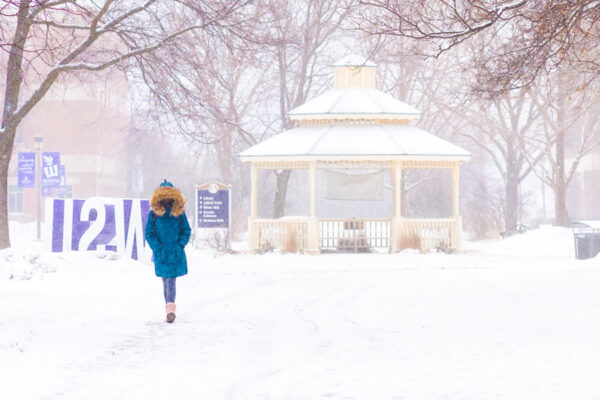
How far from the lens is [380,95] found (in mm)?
29781

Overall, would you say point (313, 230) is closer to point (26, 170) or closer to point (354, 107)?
point (354, 107)

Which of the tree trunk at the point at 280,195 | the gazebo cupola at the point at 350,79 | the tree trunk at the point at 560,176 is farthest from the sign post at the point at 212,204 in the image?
the tree trunk at the point at 560,176

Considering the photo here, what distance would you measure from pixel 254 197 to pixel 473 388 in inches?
838

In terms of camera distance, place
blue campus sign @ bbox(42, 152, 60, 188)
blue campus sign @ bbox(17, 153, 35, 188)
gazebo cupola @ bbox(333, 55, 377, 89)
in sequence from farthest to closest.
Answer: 1. blue campus sign @ bbox(17, 153, 35, 188)
2. blue campus sign @ bbox(42, 152, 60, 188)
3. gazebo cupola @ bbox(333, 55, 377, 89)

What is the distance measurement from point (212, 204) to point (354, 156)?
14.4ft

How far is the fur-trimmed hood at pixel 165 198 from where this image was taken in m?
11.5

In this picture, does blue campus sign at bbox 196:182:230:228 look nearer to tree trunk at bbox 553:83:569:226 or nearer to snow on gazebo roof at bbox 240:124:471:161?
snow on gazebo roof at bbox 240:124:471:161

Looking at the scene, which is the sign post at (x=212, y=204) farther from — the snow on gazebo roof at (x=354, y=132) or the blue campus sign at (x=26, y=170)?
the blue campus sign at (x=26, y=170)

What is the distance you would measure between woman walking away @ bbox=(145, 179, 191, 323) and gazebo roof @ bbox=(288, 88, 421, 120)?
17.2 m

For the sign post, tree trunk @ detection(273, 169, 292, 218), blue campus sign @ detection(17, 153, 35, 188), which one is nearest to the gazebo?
the sign post

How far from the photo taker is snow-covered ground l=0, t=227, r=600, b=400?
287 inches

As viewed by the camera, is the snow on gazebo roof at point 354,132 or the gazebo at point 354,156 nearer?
the snow on gazebo roof at point 354,132

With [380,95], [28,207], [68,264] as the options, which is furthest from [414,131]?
[28,207]

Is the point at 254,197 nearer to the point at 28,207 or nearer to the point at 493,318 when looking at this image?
the point at 493,318
